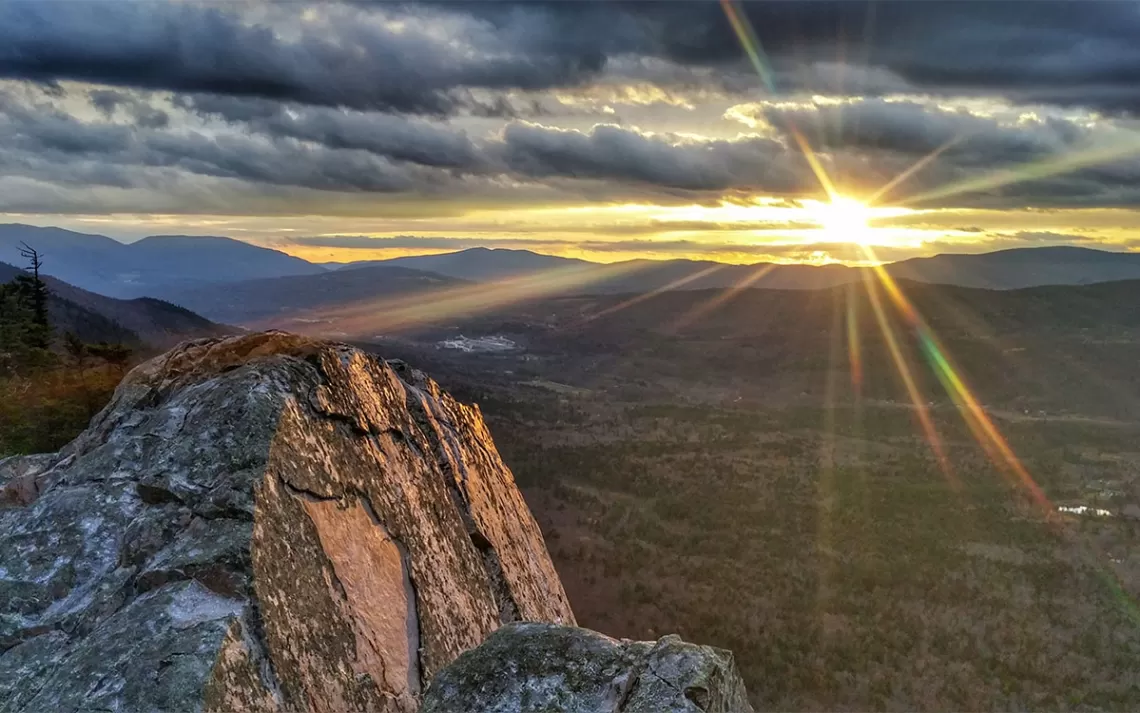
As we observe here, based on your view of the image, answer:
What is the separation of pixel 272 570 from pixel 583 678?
284 centimetres

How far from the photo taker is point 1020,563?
1752 inches

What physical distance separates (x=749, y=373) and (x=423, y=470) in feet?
502

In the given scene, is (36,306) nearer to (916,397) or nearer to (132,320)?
(916,397)

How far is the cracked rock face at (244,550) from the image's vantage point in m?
5.75

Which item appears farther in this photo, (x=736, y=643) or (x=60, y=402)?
(x=736, y=643)

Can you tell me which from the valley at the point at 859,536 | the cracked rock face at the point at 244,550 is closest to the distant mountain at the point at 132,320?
the valley at the point at 859,536

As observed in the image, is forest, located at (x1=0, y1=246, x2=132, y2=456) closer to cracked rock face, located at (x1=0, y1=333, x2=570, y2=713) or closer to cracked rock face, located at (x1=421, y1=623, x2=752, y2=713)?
cracked rock face, located at (x1=0, y1=333, x2=570, y2=713)

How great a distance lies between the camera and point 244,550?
21.1ft

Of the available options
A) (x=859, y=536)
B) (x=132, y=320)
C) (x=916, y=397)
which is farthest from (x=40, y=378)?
(x=132, y=320)

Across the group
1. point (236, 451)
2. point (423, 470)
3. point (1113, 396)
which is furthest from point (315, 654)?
point (1113, 396)

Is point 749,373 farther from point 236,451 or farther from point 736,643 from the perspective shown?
point 236,451

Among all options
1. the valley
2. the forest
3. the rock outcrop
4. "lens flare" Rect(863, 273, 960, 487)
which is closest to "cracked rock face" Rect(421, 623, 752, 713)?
the rock outcrop

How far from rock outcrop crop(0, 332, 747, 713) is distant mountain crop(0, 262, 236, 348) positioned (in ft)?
335

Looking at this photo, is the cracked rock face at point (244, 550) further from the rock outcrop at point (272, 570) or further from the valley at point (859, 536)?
→ the valley at point (859, 536)
